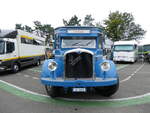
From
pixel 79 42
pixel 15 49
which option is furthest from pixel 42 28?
pixel 79 42

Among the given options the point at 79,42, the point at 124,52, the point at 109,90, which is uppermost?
the point at 79,42

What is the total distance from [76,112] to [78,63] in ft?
5.07

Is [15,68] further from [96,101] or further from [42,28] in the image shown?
[42,28]

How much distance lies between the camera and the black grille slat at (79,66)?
4.66 metres

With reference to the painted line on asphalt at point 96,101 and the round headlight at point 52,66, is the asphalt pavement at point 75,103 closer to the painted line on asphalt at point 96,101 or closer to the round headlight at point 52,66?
the painted line on asphalt at point 96,101

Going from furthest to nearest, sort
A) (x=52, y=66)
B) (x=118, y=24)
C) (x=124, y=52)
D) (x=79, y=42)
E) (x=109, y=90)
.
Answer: (x=118, y=24)
(x=124, y=52)
(x=79, y=42)
(x=109, y=90)
(x=52, y=66)

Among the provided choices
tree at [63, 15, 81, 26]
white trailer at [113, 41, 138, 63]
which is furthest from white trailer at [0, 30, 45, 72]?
tree at [63, 15, 81, 26]

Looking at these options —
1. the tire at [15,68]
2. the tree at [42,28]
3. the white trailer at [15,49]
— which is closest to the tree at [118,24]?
the white trailer at [15,49]

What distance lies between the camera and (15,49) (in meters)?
10.5

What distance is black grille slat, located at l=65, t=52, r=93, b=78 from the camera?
4660 millimetres

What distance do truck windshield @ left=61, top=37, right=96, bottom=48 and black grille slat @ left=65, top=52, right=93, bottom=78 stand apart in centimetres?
98

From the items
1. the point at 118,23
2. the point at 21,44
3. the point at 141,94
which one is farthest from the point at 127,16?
the point at 141,94

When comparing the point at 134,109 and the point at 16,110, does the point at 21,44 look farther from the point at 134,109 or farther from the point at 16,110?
the point at 134,109

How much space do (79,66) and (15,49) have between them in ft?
24.5
